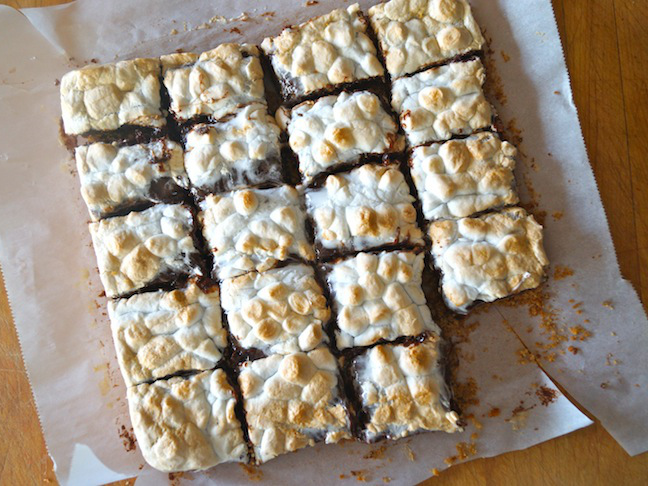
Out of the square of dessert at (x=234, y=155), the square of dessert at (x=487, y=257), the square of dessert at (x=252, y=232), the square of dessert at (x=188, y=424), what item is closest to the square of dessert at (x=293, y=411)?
the square of dessert at (x=188, y=424)

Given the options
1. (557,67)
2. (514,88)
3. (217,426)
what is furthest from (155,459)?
(557,67)

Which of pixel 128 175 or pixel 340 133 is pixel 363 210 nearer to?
pixel 340 133

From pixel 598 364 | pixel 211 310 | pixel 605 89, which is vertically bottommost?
pixel 598 364

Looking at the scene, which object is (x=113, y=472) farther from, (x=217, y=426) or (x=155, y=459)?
(x=217, y=426)

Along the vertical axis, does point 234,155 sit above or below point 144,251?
above

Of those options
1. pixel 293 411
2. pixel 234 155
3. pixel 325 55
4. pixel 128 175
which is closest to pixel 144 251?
pixel 128 175
